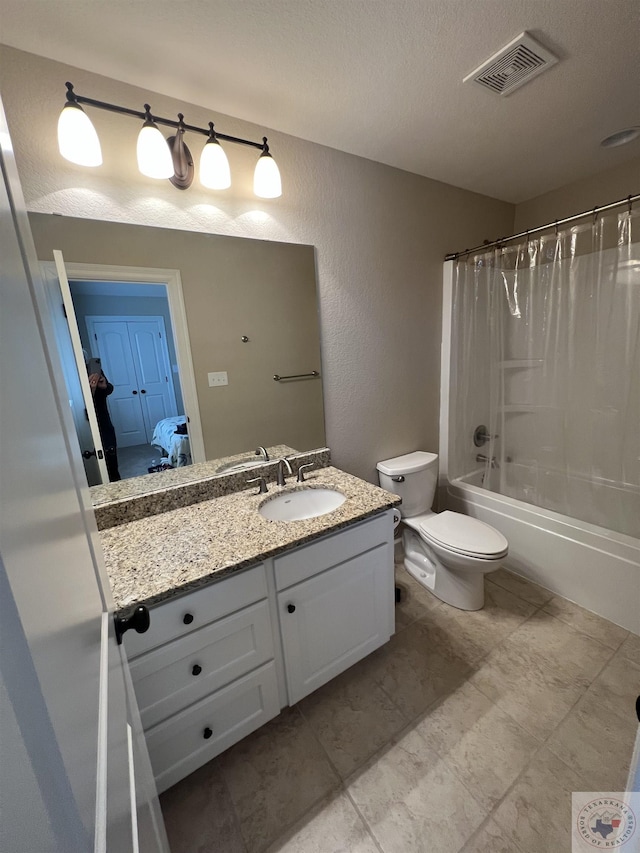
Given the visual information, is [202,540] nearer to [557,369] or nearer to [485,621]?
[485,621]

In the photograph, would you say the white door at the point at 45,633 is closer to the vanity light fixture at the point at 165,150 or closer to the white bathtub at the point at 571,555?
the vanity light fixture at the point at 165,150

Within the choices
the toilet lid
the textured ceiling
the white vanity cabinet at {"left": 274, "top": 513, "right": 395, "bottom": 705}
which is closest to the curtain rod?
the textured ceiling

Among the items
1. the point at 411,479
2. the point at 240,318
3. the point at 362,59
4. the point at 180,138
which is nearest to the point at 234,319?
the point at 240,318

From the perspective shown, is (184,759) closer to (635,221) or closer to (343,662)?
(343,662)

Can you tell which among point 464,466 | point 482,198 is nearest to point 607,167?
point 482,198

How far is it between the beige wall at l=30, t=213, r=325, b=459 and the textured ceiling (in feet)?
1.58

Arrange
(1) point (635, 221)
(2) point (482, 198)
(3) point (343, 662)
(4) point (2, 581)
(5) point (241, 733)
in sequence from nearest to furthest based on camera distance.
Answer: (4) point (2, 581)
(5) point (241, 733)
(3) point (343, 662)
(1) point (635, 221)
(2) point (482, 198)

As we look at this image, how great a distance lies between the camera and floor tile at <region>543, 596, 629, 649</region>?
1.57m

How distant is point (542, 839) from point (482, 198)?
305 cm

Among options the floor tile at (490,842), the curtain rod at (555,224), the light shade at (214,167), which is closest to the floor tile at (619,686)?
Result: the floor tile at (490,842)

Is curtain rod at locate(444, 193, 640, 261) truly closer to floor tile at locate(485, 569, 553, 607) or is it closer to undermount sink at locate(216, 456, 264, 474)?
undermount sink at locate(216, 456, 264, 474)

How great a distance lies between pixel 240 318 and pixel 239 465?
668 millimetres

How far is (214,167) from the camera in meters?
1.27

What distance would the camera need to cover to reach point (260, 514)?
137 cm
